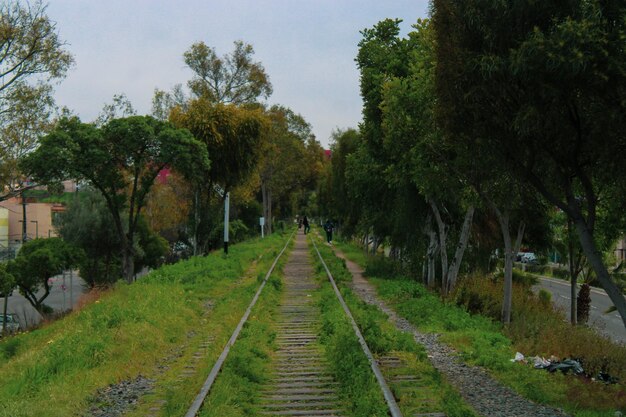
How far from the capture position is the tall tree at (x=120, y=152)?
26328mm

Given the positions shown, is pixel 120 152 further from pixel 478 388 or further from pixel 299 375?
pixel 478 388

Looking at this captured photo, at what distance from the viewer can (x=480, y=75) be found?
25.1 feet

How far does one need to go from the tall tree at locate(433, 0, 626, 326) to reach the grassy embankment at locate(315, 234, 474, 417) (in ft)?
8.31

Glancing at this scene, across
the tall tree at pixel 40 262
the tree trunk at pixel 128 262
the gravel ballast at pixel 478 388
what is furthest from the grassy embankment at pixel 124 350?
the tall tree at pixel 40 262

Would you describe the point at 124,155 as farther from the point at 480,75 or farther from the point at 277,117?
the point at 277,117

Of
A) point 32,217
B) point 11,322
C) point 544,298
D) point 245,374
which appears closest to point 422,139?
point 245,374

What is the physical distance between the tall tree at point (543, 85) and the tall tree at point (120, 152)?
21.0 meters

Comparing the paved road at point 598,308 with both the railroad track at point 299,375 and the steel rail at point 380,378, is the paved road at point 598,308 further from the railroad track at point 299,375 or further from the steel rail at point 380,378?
the steel rail at point 380,378

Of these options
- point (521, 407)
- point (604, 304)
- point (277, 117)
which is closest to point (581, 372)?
point (521, 407)

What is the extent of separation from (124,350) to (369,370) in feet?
13.7

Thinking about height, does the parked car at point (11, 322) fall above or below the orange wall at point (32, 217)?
below

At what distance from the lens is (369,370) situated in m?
8.62

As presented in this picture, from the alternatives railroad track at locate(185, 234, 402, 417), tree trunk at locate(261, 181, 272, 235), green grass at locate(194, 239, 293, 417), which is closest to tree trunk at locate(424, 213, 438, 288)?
railroad track at locate(185, 234, 402, 417)

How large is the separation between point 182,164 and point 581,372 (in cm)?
2144
